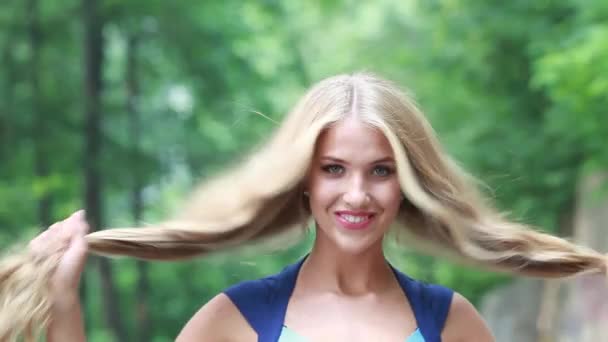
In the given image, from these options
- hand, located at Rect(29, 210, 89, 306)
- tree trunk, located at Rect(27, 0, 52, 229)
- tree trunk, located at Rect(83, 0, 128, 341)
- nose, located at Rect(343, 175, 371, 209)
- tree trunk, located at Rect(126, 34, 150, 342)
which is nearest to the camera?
hand, located at Rect(29, 210, 89, 306)

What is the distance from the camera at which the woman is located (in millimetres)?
3613

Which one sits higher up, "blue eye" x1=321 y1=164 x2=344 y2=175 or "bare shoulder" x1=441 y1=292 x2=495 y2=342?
"blue eye" x1=321 y1=164 x2=344 y2=175

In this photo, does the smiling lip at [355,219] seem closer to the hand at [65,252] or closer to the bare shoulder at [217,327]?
the bare shoulder at [217,327]

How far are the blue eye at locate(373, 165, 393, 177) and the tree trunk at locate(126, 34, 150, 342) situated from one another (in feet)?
38.2

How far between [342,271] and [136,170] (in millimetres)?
11500

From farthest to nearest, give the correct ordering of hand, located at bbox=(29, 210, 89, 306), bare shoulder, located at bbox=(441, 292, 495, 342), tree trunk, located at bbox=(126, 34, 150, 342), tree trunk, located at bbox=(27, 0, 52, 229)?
1. tree trunk, located at bbox=(126, 34, 150, 342)
2. tree trunk, located at bbox=(27, 0, 52, 229)
3. bare shoulder, located at bbox=(441, 292, 495, 342)
4. hand, located at bbox=(29, 210, 89, 306)

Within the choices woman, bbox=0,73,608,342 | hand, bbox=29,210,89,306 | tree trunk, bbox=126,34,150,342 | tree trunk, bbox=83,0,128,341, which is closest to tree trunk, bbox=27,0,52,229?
tree trunk, bbox=83,0,128,341

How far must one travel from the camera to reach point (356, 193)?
11.7 feet

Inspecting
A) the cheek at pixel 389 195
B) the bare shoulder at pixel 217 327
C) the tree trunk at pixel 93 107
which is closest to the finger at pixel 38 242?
the bare shoulder at pixel 217 327

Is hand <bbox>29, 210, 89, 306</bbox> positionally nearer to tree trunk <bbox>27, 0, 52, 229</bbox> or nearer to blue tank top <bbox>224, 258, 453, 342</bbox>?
blue tank top <bbox>224, 258, 453, 342</bbox>

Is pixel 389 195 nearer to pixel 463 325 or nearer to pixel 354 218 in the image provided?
pixel 354 218

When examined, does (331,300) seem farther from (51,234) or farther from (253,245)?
(51,234)

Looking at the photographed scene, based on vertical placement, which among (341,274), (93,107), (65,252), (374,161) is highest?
(93,107)

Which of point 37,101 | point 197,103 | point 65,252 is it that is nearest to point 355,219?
point 65,252
